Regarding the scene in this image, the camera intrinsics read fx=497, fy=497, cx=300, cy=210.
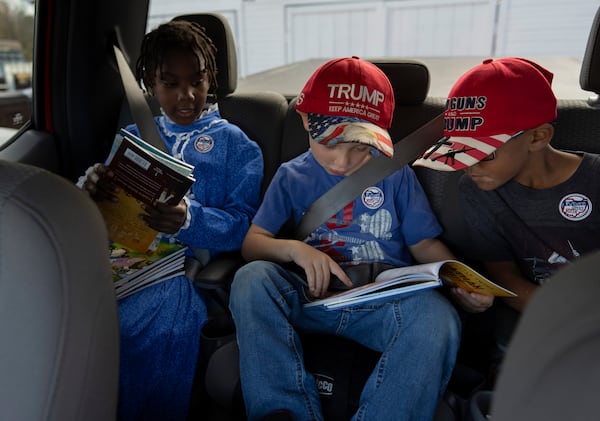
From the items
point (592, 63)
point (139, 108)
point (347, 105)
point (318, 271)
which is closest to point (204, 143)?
point (139, 108)

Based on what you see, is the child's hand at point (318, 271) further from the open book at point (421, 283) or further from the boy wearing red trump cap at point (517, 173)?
the boy wearing red trump cap at point (517, 173)

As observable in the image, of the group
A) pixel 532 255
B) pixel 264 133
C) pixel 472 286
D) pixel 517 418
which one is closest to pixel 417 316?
pixel 472 286

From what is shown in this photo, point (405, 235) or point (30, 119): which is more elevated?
point (30, 119)

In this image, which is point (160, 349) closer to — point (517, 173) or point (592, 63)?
point (517, 173)

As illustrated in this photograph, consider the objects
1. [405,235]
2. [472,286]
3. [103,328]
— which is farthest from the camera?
[405,235]

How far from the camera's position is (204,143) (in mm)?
1744

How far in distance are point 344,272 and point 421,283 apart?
1.20 ft

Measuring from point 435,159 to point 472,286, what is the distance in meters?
0.41

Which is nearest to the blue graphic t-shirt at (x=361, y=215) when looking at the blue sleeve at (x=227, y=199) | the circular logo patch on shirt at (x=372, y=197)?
the circular logo patch on shirt at (x=372, y=197)

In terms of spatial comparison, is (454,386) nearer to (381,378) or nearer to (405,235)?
(381,378)

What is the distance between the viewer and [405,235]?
5.16 feet

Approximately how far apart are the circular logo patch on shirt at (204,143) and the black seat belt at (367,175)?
1.40ft

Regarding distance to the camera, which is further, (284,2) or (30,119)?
(284,2)

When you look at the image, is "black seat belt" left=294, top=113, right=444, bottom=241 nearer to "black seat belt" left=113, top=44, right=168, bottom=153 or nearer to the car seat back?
"black seat belt" left=113, top=44, right=168, bottom=153
